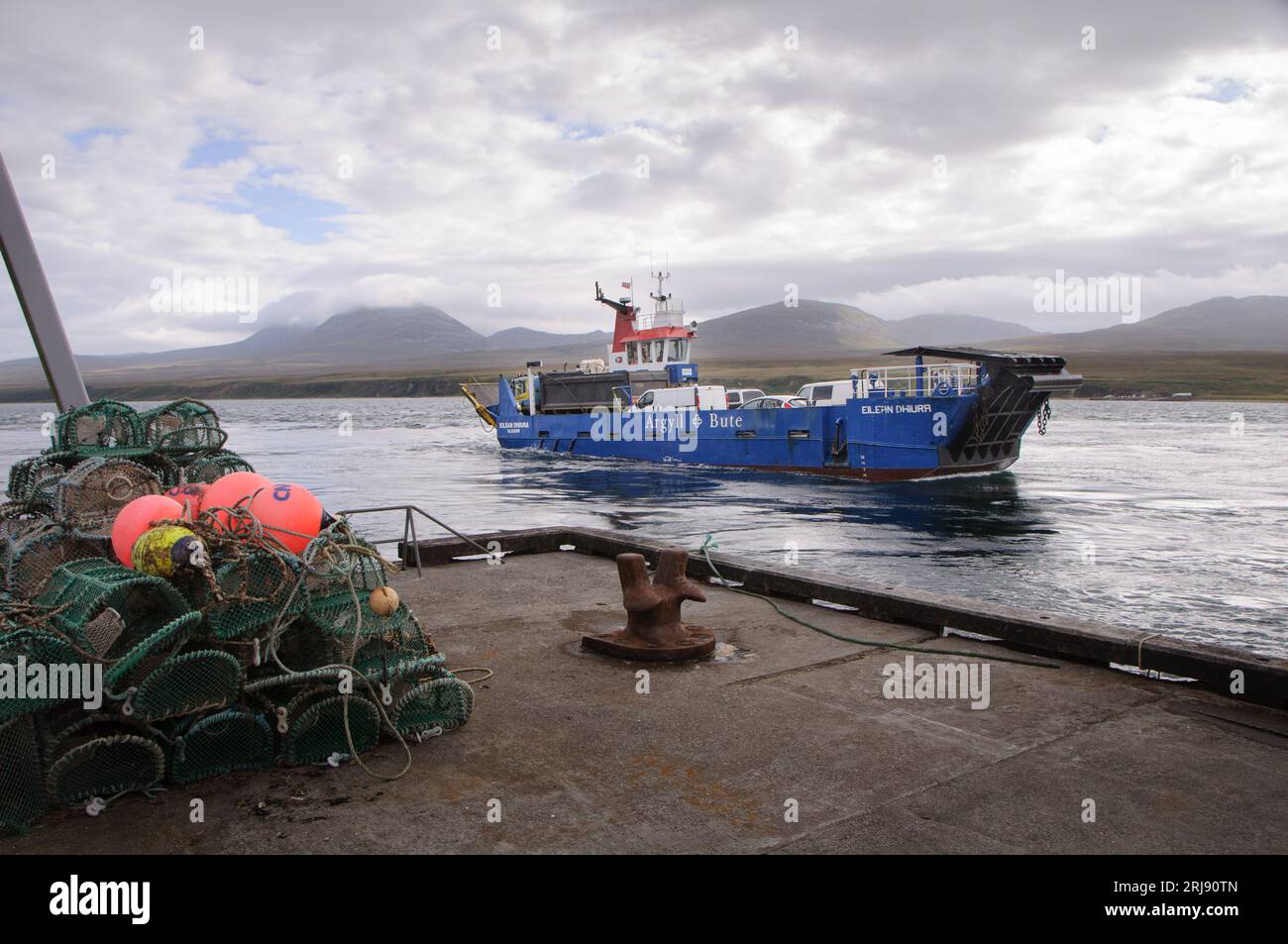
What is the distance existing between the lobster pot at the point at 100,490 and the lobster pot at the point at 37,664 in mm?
2458

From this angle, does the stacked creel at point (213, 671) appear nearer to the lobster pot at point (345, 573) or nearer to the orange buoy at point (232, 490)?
the lobster pot at point (345, 573)

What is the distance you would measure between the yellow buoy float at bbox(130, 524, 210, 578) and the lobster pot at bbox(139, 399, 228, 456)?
3.24 meters

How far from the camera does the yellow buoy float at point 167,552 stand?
3973 millimetres

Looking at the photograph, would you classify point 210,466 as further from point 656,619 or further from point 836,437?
point 836,437

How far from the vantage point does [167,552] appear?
13.4 feet

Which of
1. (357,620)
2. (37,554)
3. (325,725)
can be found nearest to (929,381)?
(37,554)

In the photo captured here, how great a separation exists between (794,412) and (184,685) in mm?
25759

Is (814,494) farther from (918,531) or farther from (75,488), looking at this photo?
(75,488)

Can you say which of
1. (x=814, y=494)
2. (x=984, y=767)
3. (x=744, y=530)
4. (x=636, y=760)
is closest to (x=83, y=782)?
(x=636, y=760)

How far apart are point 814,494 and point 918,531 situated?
6.15 m

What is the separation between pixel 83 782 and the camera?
3.65 metres

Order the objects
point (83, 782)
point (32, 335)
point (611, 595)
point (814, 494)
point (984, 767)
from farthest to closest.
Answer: point (814, 494), point (32, 335), point (611, 595), point (984, 767), point (83, 782)

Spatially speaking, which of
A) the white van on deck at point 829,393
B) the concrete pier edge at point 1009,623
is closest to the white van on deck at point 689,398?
the white van on deck at point 829,393
